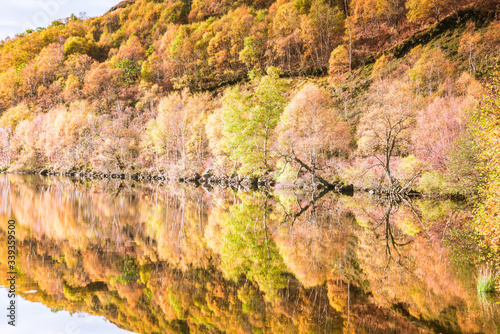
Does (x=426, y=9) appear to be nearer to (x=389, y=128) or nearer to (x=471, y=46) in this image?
(x=471, y=46)

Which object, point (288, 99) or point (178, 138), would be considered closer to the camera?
point (288, 99)

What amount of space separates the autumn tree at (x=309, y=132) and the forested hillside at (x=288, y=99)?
217 millimetres

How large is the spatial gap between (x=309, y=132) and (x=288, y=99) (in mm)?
7469

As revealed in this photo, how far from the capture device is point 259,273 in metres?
9.68

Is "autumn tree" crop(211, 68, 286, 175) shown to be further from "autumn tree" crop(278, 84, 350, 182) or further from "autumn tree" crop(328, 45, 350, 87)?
"autumn tree" crop(328, 45, 350, 87)

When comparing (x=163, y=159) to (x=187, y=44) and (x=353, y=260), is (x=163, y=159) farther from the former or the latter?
(x=353, y=260)

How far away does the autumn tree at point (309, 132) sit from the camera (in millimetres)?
39594

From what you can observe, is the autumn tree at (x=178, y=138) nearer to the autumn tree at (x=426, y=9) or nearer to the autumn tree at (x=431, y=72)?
the autumn tree at (x=431, y=72)

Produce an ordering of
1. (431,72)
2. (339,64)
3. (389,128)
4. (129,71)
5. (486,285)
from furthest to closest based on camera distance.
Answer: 1. (129,71)
2. (339,64)
3. (431,72)
4. (389,128)
5. (486,285)

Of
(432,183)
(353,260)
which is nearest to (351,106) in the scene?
(432,183)

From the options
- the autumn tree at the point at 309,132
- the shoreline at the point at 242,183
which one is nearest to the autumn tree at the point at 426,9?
the autumn tree at the point at 309,132

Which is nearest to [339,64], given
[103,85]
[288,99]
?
[288,99]

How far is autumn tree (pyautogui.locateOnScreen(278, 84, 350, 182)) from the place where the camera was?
39.6 meters

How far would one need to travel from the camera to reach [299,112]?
140 ft
